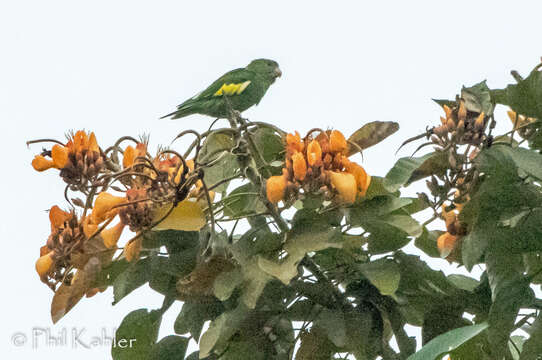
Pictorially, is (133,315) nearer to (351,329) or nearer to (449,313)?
(351,329)

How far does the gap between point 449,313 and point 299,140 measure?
0.55m

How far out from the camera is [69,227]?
171cm

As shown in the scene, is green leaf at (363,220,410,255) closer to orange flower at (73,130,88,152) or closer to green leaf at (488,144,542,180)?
green leaf at (488,144,542,180)

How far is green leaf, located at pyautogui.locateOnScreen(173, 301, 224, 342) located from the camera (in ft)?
6.10

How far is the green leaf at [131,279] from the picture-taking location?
177 cm

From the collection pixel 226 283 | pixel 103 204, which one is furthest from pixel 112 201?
pixel 226 283

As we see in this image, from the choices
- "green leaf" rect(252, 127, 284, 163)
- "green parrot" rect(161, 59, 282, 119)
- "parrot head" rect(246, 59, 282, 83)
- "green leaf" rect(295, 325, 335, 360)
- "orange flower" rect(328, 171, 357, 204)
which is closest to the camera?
"orange flower" rect(328, 171, 357, 204)

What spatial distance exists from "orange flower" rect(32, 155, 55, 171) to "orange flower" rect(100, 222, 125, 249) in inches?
6.7

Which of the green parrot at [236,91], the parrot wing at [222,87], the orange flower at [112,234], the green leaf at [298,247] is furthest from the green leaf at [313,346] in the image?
the parrot wing at [222,87]

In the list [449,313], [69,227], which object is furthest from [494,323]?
[69,227]

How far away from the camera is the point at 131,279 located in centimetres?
179

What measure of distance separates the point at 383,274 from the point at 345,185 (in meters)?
0.22

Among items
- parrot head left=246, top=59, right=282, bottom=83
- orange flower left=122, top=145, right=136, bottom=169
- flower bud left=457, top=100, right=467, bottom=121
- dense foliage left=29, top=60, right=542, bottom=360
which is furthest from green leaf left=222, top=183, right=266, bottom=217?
parrot head left=246, top=59, right=282, bottom=83

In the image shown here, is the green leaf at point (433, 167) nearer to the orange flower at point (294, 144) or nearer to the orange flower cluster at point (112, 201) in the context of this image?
the orange flower at point (294, 144)
